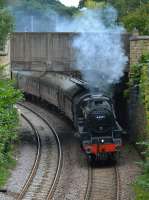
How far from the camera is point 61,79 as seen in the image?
35.1 meters

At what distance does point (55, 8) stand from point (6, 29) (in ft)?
150


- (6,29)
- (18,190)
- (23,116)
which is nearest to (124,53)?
(6,29)

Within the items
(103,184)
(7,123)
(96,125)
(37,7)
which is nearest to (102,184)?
(103,184)

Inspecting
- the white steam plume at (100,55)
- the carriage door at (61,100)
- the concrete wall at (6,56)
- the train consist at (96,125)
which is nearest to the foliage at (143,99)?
the white steam plume at (100,55)

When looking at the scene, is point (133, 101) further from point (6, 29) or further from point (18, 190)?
point (18, 190)

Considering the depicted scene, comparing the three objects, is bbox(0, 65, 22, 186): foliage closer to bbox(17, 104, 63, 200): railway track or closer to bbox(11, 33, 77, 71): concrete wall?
bbox(17, 104, 63, 200): railway track

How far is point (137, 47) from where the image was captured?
29703 mm

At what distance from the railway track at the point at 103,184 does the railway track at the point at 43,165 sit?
1420mm

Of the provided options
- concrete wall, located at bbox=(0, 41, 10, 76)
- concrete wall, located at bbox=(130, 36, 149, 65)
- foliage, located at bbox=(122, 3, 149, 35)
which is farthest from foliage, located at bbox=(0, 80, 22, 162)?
foliage, located at bbox=(122, 3, 149, 35)

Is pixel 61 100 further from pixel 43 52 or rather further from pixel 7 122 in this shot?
pixel 7 122

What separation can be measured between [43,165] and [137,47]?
9114mm

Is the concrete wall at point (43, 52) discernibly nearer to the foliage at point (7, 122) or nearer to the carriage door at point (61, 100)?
the carriage door at point (61, 100)

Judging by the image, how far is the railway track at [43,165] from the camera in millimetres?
20366

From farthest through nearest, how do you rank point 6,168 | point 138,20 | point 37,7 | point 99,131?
1. point 37,7
2. point 138,20
3. point 99,131
4. point 6,168
